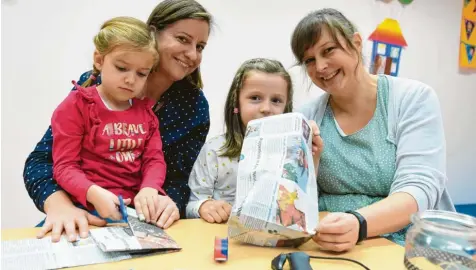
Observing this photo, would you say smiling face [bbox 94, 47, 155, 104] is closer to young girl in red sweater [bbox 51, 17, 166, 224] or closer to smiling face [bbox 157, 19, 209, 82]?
young girl in red sweater [bbox 51, 17, 166, 224]

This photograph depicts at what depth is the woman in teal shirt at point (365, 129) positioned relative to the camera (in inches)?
38.2

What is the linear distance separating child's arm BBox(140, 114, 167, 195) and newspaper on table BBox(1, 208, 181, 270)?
0.71 ft

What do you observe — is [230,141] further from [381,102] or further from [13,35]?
[13,35]

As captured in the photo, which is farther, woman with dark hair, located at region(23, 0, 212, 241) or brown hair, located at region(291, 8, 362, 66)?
brown hair, located at region(291, 8, 362, 66)

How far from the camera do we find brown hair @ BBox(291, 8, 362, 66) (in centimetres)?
108

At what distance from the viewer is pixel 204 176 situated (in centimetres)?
120

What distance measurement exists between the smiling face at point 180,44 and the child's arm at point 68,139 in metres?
0.29

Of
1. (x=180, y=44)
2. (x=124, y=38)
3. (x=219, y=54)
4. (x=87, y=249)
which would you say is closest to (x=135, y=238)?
(x=87, y=249)

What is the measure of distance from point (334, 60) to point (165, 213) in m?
0.60

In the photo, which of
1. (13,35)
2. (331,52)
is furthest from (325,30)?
(13,35)

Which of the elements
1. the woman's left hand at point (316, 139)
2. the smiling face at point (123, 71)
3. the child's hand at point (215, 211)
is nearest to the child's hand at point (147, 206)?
the child's hand at point (215, 211)

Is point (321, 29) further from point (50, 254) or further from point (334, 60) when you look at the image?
point (50, 254)

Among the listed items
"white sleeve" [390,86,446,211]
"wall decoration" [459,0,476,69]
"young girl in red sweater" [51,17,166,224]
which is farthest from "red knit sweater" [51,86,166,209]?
"wall decoration" [459,0,476,69]

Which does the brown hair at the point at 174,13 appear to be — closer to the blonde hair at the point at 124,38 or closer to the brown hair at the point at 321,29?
the blonde hair at the point at 124,38
